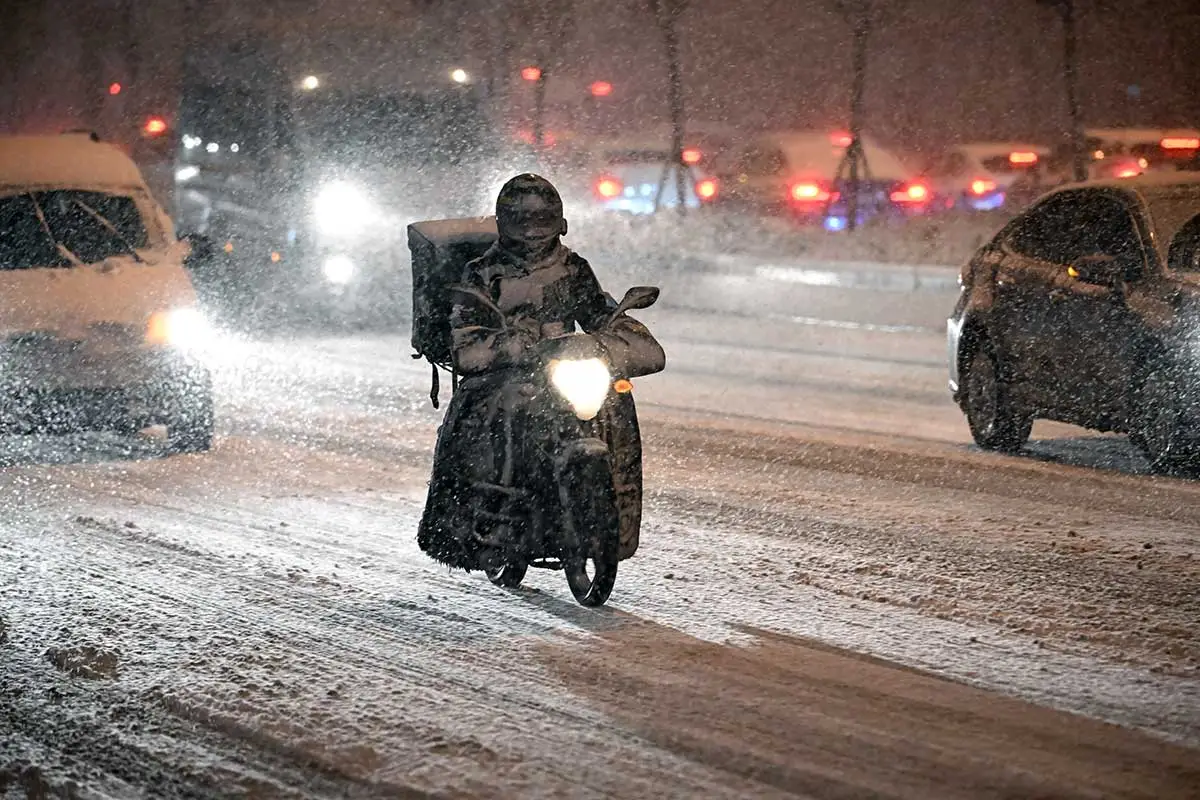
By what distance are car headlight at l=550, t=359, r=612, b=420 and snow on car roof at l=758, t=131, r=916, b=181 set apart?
23975 mm

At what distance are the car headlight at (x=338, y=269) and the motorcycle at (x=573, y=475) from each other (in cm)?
1358

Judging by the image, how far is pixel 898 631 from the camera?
6.74 m

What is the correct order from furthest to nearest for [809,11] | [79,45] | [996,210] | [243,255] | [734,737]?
[79,45] → [809,11] → [996,210] → [243,255] → [734,737]

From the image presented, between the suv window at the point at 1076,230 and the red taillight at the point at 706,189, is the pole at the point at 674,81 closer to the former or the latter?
the red taillight at the point at 706,189

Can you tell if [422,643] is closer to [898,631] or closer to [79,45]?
[898,631]

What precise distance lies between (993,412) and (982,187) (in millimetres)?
18972

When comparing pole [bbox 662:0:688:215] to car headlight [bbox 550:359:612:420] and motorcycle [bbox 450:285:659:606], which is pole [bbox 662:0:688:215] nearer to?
motorcycle [bbox 450:285:659:606]

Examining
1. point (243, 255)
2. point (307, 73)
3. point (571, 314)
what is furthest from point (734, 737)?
point (307, 73)

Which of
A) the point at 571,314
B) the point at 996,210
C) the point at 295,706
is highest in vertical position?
the point at 996,210

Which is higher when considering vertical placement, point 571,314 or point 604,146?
point 604,146

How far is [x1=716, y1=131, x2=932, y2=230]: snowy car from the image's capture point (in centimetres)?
2970

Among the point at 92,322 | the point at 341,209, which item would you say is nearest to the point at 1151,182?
the point at 92,322

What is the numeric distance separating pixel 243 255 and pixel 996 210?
13827 millimetres

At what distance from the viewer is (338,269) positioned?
812 inches
